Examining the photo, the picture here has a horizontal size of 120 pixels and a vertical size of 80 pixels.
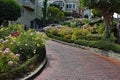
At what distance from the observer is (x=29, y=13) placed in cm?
6900

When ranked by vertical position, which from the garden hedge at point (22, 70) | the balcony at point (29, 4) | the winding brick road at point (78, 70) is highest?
the garden hedge at point (22, 70)

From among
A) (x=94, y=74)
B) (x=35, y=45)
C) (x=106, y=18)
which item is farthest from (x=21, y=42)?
(x=106, y=18)

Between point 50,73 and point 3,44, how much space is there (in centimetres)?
218

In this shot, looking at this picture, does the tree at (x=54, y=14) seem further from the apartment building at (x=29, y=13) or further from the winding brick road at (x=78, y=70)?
the winding brick road at (x=78, y=70)

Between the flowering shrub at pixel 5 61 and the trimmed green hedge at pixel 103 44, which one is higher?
the flowering shrub at pixel 5 61

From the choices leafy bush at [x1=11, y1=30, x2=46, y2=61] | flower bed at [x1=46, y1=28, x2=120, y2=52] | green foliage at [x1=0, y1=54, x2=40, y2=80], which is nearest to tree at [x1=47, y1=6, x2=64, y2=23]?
flower bed at [x1=46, y1=28, x2=120, y2=52]

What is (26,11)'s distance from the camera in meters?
66.3

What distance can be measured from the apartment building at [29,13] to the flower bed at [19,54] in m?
41.6

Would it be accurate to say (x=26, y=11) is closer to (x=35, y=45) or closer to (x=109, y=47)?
(x=109, y=47)

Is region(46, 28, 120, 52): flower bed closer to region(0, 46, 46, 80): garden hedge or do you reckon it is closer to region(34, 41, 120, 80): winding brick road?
region(34, 41, 120, 80): winding brick road

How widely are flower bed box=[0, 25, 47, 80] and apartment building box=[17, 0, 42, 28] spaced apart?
136 feet

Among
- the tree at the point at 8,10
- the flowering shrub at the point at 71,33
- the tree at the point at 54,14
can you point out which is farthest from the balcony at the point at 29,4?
the flowering shrub at the point at 71,33

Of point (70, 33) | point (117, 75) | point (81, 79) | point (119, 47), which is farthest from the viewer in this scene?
point (70, 33)

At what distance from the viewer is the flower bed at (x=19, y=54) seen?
1278cm
